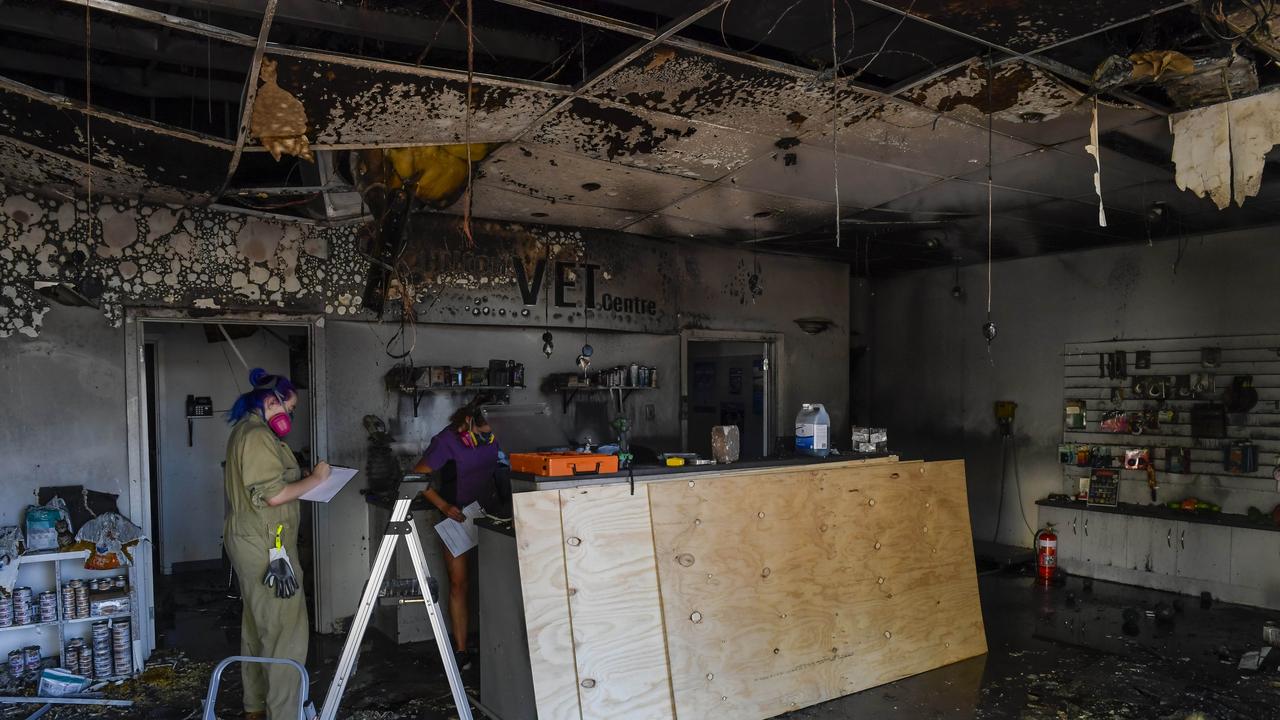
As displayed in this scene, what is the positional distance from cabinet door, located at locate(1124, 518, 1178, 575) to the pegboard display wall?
1.09 feet

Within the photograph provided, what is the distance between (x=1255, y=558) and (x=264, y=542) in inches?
268

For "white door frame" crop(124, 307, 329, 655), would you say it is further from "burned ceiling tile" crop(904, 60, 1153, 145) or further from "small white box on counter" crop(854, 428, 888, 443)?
"burned ceiling tile" crop(904, 60, 1153, 145)

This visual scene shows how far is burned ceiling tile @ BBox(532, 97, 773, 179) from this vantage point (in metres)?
3.66

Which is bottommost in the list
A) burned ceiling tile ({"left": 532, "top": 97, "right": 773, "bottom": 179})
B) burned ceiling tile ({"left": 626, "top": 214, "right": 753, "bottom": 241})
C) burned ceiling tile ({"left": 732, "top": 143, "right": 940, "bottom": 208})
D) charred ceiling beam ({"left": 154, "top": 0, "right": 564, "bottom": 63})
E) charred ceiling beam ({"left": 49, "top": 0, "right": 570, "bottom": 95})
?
burned ceiling tile ({"left": 626, "top": 214, "right": 753, "bottom": 241})

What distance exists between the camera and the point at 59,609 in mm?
4340

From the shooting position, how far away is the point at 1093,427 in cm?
695

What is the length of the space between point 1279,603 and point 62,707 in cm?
794

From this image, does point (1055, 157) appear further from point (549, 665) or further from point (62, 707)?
point (62, 707)

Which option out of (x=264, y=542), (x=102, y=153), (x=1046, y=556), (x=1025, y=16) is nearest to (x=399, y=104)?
(x=102, y=153)

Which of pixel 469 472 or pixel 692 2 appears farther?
pixel 469 472

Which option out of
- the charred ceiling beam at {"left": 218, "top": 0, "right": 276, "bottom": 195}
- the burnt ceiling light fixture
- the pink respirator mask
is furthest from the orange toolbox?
the burnt ceiling light fixture

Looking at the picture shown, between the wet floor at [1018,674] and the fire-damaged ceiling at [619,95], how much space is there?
2605 millimetres

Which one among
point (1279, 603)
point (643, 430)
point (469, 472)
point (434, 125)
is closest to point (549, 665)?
point (469, 472)

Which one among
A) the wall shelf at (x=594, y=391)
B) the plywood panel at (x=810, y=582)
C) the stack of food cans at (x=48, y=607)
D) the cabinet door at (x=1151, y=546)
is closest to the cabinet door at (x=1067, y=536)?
the cabinet door at (x=1151, y=546)
